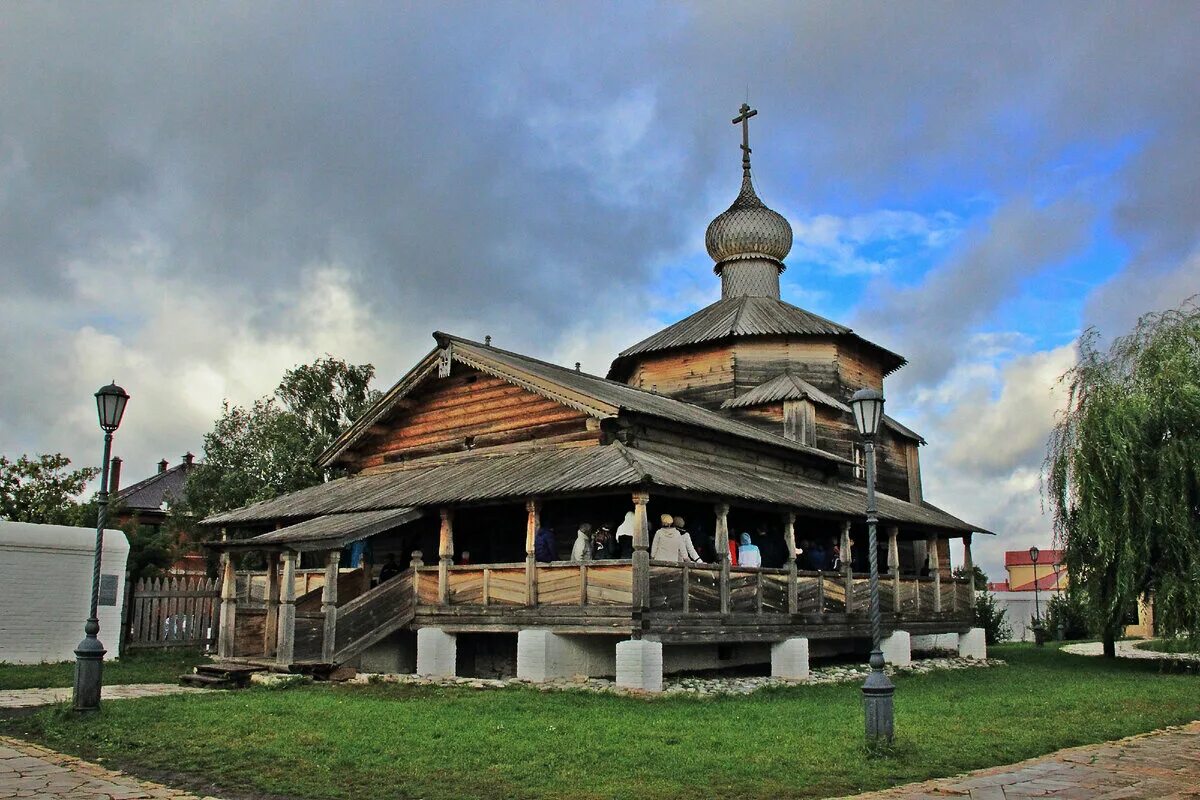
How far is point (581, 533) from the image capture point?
1833cm

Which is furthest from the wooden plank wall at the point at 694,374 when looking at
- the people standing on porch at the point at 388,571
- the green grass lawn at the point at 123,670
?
the green grass lawn at the point at 123,670

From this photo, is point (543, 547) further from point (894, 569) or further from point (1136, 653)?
point (1136, 653)

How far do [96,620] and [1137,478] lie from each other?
1879 cm

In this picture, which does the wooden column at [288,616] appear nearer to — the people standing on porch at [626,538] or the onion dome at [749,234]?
the people standing on porch at [626,538]

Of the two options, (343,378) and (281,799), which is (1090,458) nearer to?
(281,799)

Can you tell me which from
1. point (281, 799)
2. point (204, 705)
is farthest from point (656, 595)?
point (281, 799)

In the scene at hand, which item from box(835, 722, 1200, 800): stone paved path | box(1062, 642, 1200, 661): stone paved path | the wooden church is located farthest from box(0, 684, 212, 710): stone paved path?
box(1062, 642, 1200, 661): stone paved path

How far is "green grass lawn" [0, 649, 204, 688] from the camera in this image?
682 inches

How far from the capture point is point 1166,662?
2325cm

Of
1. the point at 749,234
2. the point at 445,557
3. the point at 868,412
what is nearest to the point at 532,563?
the point at 445,557

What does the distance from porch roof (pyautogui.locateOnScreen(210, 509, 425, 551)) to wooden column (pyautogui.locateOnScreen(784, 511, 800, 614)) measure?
6.76 meters

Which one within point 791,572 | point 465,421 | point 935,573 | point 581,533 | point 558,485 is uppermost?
point 465,421

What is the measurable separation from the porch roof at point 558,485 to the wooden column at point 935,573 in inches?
24.7

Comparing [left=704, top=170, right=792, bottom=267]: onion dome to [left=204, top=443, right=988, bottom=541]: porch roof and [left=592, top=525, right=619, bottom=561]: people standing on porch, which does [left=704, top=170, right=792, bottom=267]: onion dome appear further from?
[left=592, top=525, right=619, bottom=561]: people standing on porch
